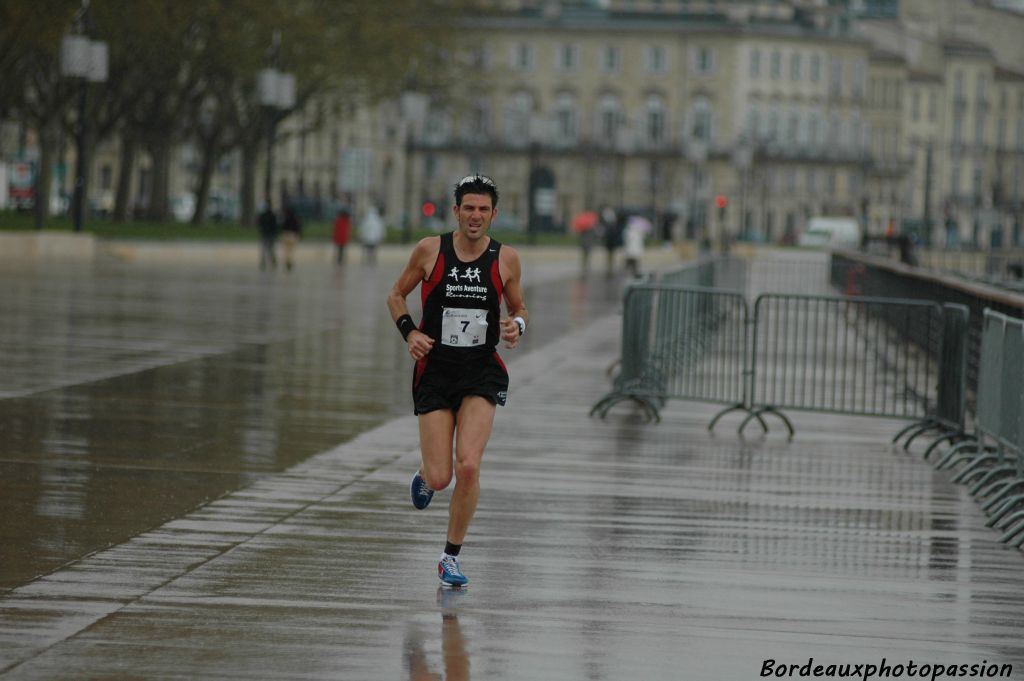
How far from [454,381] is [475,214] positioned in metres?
0.78

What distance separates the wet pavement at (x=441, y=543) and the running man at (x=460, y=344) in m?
0.51

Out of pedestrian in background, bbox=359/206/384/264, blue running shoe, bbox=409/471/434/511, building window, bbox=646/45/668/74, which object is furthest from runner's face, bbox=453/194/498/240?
building window, bbox=646/45/668/74

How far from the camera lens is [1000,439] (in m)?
13.8

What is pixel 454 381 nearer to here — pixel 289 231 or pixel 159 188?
pixel 289 231

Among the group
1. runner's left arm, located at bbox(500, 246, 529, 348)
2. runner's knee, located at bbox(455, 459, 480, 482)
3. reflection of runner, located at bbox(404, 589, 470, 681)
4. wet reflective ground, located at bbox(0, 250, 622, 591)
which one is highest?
runner's left arm, located at bbox(500, 246, 529, 348)

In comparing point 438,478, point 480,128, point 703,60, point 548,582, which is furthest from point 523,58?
point 438,478

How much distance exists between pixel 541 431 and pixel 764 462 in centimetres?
218

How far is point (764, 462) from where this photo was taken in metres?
15.7

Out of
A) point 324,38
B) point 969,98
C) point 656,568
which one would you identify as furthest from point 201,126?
point 969,98

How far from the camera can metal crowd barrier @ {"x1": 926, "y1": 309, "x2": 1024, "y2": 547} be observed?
1263 cm

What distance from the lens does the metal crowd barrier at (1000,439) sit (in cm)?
1263

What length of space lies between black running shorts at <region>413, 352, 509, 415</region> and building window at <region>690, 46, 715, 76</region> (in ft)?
471

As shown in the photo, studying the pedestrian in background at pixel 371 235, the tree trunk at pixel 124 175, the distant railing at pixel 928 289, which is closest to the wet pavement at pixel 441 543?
the distant railing at pixel 928 289

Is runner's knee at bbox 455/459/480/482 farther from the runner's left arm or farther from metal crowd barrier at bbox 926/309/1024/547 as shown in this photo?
metal crowd barrier at bbox 926/309/1024/547
